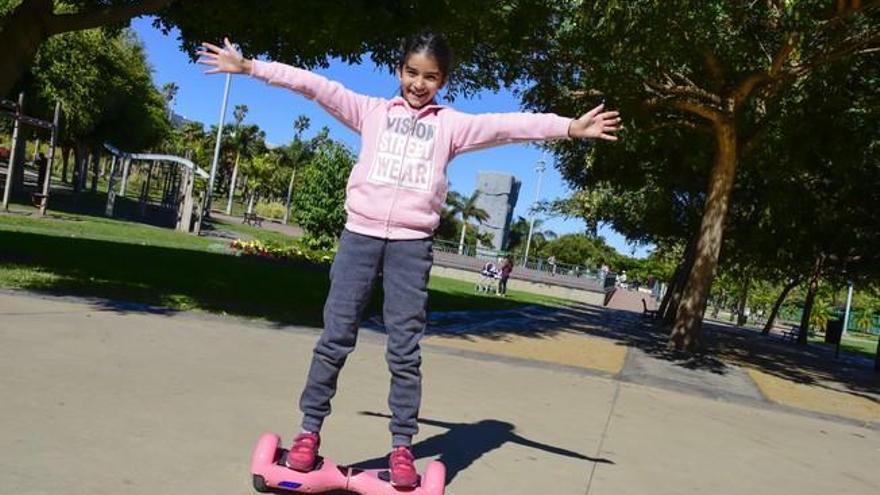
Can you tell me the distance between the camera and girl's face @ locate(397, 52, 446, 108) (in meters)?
3.09

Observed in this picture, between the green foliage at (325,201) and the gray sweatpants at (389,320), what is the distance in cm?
2095

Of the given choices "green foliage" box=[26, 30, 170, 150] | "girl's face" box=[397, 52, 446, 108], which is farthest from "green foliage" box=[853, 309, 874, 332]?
"girl's face" box=[397, 52, 446, 108]

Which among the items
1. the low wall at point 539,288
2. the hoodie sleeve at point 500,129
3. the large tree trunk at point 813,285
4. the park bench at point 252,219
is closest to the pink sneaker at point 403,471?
the hoodie sleeve at point 500,129

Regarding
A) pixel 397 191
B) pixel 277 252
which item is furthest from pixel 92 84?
pixel 397 191

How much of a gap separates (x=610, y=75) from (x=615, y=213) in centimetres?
1738

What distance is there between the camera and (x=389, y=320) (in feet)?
10.0

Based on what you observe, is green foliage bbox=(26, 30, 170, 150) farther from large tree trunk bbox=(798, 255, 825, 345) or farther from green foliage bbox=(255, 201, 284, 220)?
green foliage bbox=(255, 201, 284, 220)

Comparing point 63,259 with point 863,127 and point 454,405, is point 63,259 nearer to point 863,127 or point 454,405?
point 454,405

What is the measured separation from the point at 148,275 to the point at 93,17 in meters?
3.64

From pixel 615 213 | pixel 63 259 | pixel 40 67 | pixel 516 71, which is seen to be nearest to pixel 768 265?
pixel 615 213

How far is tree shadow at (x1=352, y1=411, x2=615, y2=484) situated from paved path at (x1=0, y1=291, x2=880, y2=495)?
17 mm

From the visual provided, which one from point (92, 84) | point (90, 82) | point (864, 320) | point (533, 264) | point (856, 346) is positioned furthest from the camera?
point (864, 320)

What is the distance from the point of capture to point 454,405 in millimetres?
4961

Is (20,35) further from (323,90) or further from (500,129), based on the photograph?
(500,129)
